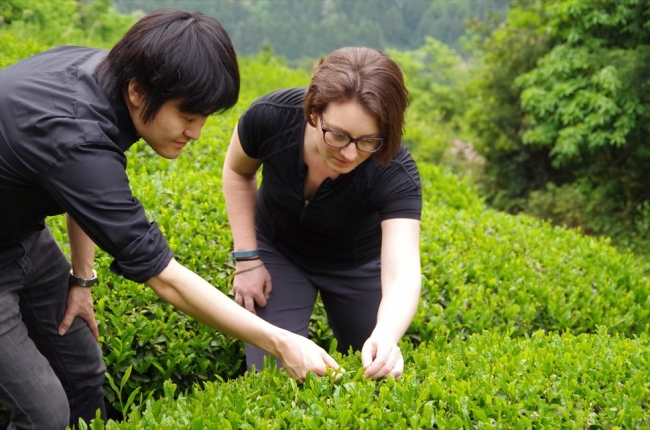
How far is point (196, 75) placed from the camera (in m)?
2.38

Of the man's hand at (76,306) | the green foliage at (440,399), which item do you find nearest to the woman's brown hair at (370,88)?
the green foliage at (440,399)

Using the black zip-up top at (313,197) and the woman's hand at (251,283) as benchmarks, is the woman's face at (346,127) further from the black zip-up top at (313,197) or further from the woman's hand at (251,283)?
the woman's hand at (251,283)

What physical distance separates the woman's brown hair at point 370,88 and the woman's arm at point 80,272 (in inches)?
44.9

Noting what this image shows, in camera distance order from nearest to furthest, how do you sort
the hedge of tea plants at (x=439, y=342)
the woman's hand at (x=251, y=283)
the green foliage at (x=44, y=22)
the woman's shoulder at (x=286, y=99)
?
the hedge of tea plants at (x=439, y=342), the woman's shoulder at (x=286, y=99), the woman's hand at (x=251, y=283), the green foliage at (x=44, y=22)

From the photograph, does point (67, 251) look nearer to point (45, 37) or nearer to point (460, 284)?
point (460, 284)

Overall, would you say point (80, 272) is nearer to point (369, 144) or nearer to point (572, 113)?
point (369, 144)

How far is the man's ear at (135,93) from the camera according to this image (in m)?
2.42

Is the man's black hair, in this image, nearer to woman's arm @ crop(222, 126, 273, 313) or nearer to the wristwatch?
the wristwatch

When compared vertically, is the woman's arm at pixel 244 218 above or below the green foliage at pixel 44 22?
above

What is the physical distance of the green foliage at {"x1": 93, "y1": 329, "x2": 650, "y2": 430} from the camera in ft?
8.56

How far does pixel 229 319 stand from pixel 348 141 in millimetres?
882

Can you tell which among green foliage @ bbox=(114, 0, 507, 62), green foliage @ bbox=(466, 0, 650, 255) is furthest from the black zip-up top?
green foliage @ bbox=(114, 0, 507, 62)

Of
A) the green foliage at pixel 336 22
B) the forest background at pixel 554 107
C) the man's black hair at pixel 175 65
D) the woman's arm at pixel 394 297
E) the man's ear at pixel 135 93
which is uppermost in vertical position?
the man's black hair at pixel 175 65

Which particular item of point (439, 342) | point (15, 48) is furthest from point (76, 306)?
point (15, 48)
